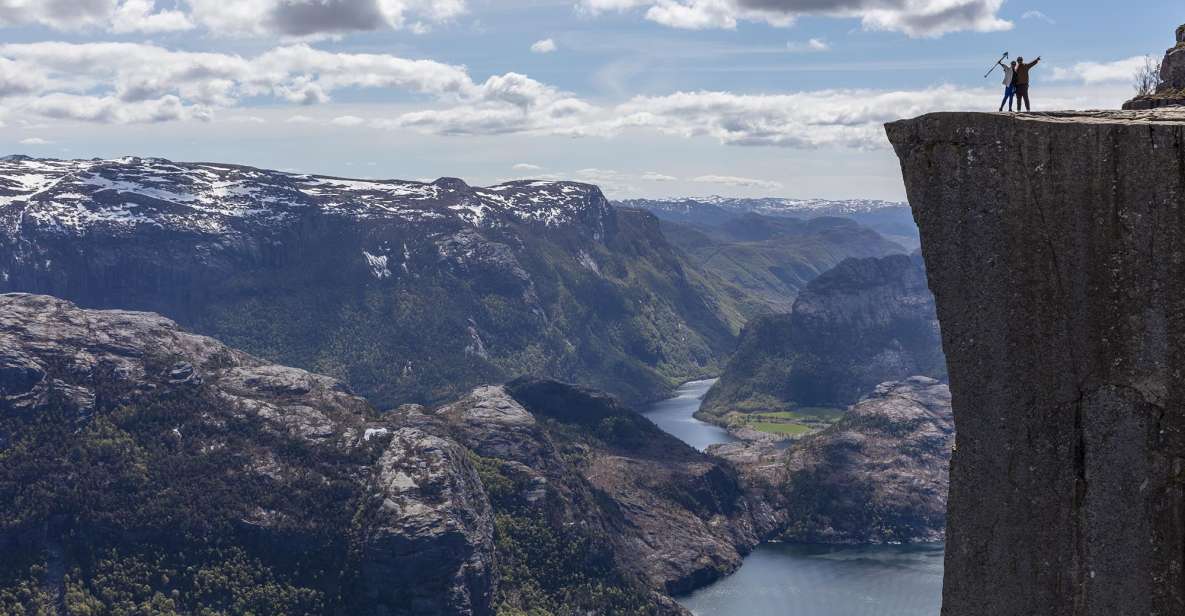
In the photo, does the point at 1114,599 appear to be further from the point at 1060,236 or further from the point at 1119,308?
the point at 1060,236

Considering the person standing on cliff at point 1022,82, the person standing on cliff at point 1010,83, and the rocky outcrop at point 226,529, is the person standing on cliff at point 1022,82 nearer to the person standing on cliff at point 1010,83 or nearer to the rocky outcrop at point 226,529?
the person standing on cliff at point 1010,83

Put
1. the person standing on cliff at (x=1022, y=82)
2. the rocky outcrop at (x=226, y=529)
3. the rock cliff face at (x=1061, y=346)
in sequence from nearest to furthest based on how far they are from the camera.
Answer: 1. the rock cliff face at (x=1061, y=346)
2. the person standing on cliff at (x=1022, y=82)
3. the rocky outcrop at (x=226, y=529)

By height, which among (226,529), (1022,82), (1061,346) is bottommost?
(226,529)

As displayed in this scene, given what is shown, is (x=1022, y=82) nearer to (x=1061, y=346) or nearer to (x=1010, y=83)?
(x=1010, y=83)

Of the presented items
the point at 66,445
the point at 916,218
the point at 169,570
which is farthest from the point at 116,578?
the point at 916,218

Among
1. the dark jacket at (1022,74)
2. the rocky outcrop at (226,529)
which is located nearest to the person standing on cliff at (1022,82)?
the dark jacket at (1022,74)

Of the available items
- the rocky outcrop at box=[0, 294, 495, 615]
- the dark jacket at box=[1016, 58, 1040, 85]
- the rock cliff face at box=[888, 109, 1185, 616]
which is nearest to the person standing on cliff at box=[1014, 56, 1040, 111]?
the dark jacket at box=[1016, 58, 1040, 85]

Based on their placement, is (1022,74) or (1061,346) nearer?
(1061,346)

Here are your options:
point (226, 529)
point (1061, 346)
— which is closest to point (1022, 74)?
point (1061, 346)
